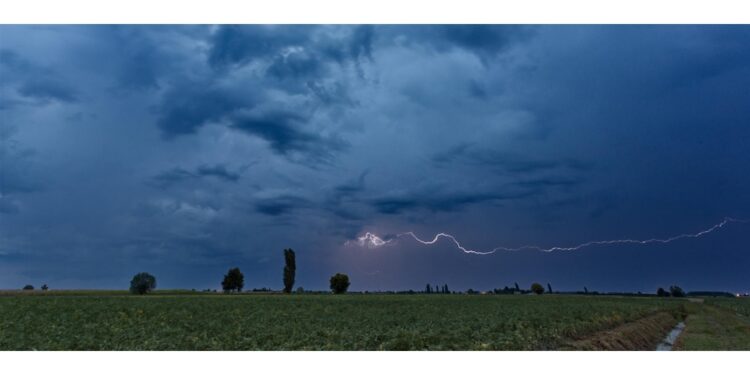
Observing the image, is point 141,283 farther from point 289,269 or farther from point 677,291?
point 677,291

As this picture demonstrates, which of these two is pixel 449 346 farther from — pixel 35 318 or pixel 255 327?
pixel 35 318

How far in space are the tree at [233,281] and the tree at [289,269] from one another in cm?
2581

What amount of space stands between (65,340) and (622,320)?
4877 cm

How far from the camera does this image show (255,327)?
2923 cm

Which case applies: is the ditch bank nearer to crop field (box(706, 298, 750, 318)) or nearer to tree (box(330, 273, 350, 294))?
crop field (box(706, 298, 750, 318))

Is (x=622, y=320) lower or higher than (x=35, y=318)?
lower

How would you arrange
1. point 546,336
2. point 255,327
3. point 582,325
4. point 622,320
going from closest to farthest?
point 546,336, point 255,327, point 582,325, point 622,320

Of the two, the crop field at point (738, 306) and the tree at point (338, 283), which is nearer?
the crop field at point (738, 306)

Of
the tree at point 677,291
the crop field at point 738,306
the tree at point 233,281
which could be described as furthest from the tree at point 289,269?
the tree at point 677,291

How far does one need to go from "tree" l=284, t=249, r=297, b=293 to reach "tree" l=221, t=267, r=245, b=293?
1016 inches

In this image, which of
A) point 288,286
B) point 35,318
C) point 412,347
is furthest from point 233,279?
point 412,347

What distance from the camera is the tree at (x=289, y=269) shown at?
142 metres

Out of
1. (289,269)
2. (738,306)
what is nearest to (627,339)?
(738,306)

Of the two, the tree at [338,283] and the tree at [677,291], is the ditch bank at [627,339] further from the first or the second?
the tree at [677,291]
